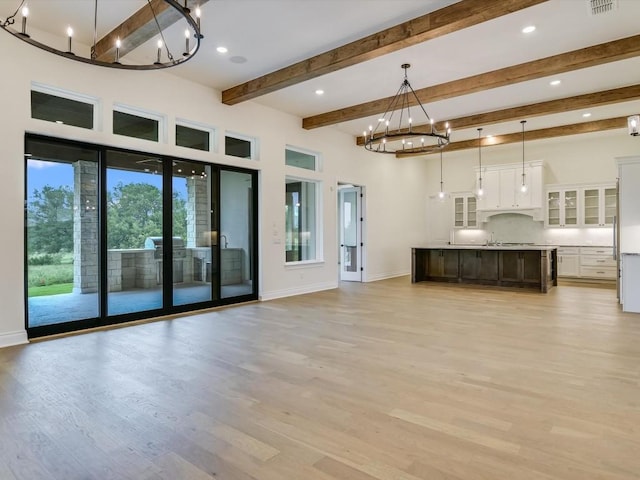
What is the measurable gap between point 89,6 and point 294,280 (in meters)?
5.46

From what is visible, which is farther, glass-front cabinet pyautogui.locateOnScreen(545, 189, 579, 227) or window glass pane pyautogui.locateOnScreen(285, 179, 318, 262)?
glass-front cabinet pyautogui.locateOnScreen(545, 189, 579, 227)

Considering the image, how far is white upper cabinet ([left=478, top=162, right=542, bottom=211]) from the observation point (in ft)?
33.6

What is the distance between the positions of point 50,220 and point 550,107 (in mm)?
8172

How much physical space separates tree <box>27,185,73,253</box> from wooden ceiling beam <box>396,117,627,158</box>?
5586 mm

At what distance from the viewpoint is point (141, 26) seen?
416cm

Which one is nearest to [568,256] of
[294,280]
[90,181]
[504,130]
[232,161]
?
[504,130]

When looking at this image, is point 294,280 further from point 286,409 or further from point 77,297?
point 286,409

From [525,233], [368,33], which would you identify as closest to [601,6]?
[368,33]

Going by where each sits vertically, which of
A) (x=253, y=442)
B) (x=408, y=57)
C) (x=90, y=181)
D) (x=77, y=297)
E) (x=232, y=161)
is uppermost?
(x=408, y=57)

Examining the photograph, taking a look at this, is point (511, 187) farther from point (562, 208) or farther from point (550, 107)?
point (550, 107)

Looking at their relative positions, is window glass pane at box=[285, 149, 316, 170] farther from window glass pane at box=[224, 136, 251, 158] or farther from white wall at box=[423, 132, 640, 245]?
white wall at box=[423, 132, 640, 245]

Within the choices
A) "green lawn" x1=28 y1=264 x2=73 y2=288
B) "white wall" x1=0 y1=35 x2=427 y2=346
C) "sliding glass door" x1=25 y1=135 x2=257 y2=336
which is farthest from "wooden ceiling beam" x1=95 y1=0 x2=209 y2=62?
"green lawn" x1=28 y1=264 x2=73 y2=288

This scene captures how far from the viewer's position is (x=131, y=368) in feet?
11.8

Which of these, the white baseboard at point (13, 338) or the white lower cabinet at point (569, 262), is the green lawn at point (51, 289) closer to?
the white baseboard at point (13, 338)
